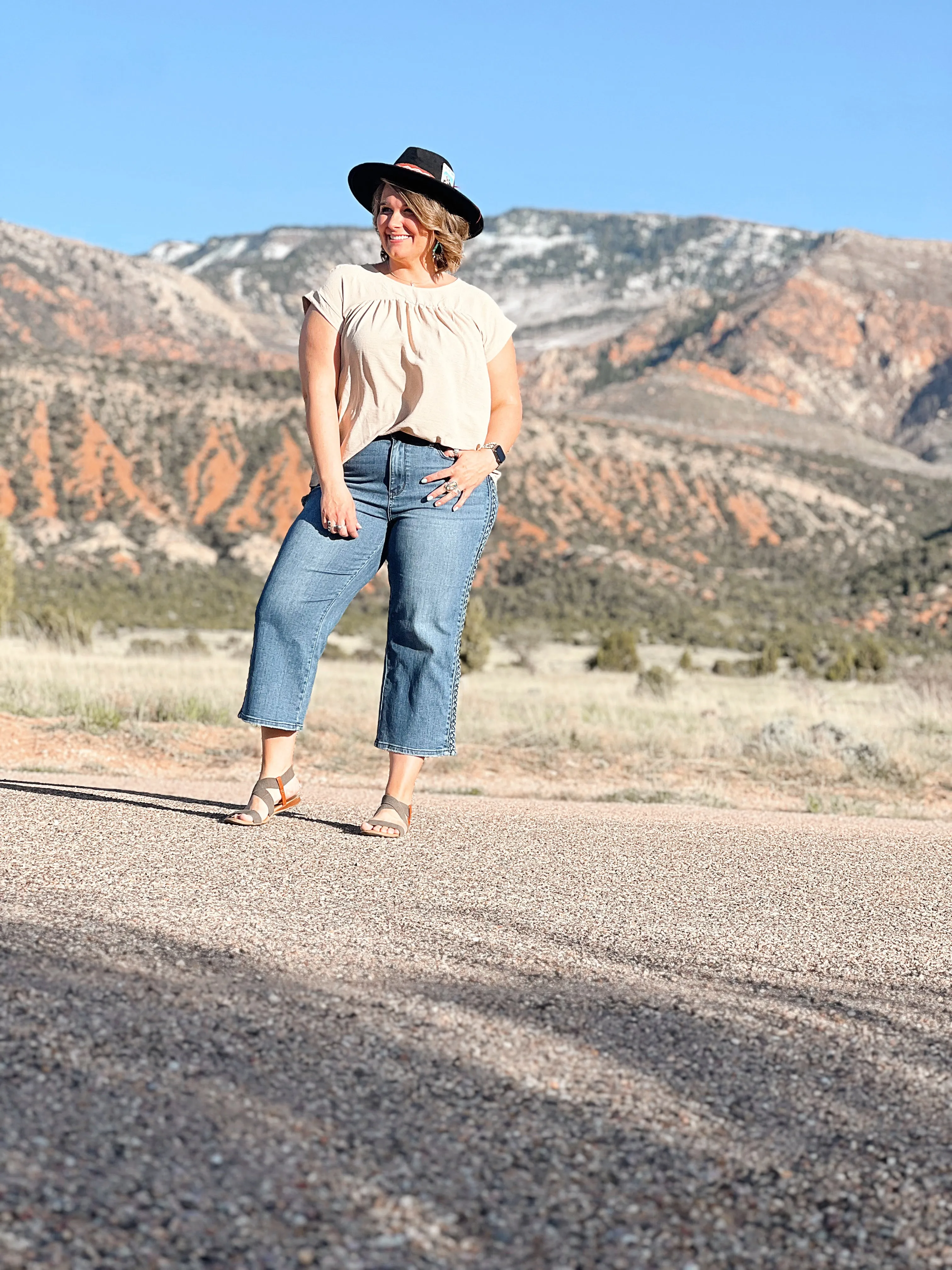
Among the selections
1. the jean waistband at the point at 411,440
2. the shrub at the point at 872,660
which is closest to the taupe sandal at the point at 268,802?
the jean waistband at the point at 411,440

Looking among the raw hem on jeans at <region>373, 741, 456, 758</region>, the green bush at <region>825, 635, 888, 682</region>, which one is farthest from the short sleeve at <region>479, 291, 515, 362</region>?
the green bush at <region>825, 635, 888, 682</region>

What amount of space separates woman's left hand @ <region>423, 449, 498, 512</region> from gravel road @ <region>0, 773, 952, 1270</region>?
1.26 meters

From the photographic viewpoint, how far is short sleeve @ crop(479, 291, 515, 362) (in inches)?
179

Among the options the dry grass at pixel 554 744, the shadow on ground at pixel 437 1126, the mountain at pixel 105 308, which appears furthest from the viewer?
the mountain at pixel 105 308

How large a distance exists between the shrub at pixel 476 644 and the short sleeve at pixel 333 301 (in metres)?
21.5

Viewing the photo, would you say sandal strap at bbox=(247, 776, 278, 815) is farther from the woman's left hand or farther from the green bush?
the green bush

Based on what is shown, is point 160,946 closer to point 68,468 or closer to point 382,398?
point 382,398

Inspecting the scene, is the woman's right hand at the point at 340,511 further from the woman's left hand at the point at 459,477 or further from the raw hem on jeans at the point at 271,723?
the raw hem on jeans at the point at 271,723

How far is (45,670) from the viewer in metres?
11.4

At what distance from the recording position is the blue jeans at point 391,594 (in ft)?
14.3

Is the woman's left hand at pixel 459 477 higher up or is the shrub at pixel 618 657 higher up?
the woman's left hand at pixel 459 477

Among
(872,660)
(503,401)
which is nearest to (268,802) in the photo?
(503,401)

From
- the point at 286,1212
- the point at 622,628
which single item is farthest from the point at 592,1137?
the point at 622,628

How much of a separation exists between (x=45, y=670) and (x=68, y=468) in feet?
157
